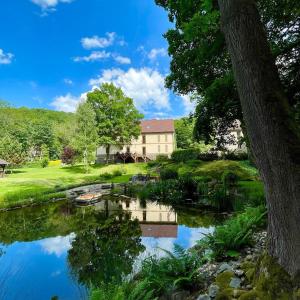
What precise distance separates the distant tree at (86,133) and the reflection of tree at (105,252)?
1028 inches

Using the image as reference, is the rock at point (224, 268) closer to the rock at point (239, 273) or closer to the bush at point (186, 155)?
the rock at point (239, 273)

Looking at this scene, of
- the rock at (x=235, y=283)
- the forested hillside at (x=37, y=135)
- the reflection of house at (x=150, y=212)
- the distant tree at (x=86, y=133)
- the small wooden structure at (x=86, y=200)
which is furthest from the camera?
the forested hillside at (x=37, y=135)

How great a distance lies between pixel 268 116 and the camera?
11.0 ft

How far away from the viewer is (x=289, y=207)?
3.42 m

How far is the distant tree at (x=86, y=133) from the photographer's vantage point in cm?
3922

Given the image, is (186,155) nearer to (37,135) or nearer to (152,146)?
(152,146)

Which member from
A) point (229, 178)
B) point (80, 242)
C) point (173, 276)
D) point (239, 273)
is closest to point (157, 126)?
point (229, 178)

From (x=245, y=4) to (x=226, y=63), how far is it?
7127mm

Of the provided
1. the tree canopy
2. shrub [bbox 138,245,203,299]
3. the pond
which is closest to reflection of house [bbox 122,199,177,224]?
the pond

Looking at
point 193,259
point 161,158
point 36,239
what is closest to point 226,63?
point 193,259

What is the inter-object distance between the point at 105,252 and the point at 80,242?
180 cm


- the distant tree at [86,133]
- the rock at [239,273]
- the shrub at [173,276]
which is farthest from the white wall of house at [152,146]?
the rock at [239,273]

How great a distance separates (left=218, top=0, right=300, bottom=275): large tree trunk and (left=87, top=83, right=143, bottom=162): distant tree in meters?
40.1

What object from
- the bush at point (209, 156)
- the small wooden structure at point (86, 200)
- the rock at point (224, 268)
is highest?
the bush at point (209, 156)
